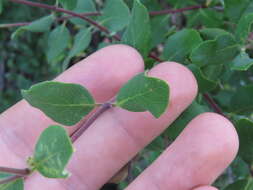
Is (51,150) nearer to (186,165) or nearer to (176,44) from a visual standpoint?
(186,165)

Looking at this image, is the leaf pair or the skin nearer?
the leaf pair

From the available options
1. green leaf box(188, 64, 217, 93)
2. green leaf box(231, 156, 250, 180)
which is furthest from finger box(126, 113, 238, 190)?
green leaf box(231, 156, 250, 180)

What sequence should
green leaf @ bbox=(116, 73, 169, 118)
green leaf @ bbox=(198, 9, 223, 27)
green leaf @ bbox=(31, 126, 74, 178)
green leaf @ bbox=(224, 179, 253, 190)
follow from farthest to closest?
green leaf @ bbox=(198, 9, 223, 27) < green leaf @ bbox=(224, 179, 253, 190) < green leaf @ bbox=(116, 73, 169, 118) < green leaf @ bbox=(31, 126, 74, 178)

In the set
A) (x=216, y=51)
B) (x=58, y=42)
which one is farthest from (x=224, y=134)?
(x=58, y=42)

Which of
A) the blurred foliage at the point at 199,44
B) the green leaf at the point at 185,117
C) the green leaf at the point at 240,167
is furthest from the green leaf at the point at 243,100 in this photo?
the green leaf at the point at 240,167

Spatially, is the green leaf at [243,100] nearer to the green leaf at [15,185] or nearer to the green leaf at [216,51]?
the green leaf at [216,51]

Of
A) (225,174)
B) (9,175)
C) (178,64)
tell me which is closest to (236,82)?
(225,174)

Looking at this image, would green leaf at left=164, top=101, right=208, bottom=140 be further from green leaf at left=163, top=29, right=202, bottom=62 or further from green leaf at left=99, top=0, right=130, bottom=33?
green leaf at left=99, top=0, right=130, bottom=33
